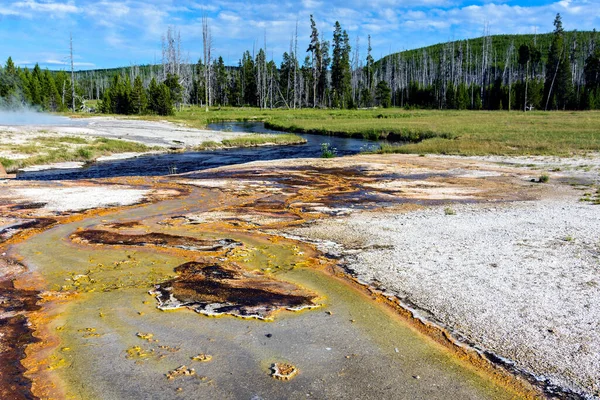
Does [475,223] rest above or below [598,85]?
below

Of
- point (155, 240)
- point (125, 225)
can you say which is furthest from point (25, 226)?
point (155, 240)

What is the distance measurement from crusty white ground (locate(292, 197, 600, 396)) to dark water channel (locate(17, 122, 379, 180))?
52.0 feet

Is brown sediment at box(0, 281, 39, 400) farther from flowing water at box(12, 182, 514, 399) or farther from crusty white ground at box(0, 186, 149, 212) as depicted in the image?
crusty white ground at box(0, 186, 149, 212)

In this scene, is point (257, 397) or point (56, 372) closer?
point (257, 397)

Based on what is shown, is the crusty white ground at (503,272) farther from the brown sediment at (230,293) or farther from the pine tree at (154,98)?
the pine tree at (154,98)

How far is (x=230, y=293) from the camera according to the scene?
711 centimetres

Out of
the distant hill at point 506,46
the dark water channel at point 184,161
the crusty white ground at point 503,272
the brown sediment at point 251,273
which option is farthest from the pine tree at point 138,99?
the distant hill at point 506,46

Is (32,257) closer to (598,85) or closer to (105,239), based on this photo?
(105,239)

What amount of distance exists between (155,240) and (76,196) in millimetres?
6431

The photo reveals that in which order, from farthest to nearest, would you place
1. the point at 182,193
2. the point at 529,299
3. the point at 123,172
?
the point at 123,172, the point at 182,193, the point at 529,299

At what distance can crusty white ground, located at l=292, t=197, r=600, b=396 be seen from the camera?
5395 mm

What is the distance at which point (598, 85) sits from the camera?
79.3m

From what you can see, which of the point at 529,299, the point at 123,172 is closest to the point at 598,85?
the point at 123,172

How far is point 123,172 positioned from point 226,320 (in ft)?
67.0
